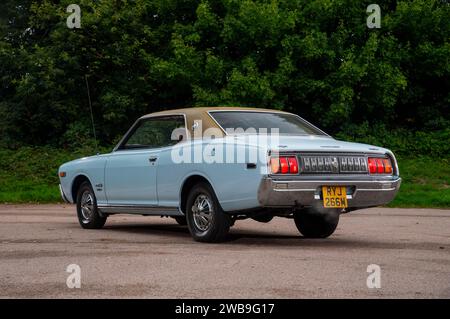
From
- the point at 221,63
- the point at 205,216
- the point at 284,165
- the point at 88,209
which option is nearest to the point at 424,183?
the point at 221,63

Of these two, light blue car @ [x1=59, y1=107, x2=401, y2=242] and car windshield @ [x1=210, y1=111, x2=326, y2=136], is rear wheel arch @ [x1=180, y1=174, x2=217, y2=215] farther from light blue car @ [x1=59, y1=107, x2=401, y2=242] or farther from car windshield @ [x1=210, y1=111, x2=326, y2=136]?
car windshield @ [x1=210, y1=111, x2=326, y2=136]

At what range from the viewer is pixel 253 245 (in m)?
9.63

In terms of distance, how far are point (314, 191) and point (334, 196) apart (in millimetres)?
283

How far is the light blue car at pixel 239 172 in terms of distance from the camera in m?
8.88

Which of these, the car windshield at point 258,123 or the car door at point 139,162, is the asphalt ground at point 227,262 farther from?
the car windshield at point 258,123

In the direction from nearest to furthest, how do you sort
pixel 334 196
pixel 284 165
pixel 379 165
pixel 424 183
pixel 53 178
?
pixel 284 165 < pixel 334 196 < pixel 379 165 < pixel 424 183 < pixel 53 178

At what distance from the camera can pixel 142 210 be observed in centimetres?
1082

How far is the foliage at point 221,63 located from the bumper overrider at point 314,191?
16.9 metres

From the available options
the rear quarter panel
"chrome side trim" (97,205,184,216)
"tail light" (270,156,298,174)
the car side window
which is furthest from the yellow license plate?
the car side window

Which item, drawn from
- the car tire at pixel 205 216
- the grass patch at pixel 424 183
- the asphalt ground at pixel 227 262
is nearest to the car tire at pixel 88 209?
the asphalt ground at pixel 227 262

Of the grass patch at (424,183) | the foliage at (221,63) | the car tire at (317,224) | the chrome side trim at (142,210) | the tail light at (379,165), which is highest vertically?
the foliage at (221,63)

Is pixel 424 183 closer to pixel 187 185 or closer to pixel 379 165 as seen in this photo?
pixel 379 165

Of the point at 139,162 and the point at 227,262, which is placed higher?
the point at 139,162
